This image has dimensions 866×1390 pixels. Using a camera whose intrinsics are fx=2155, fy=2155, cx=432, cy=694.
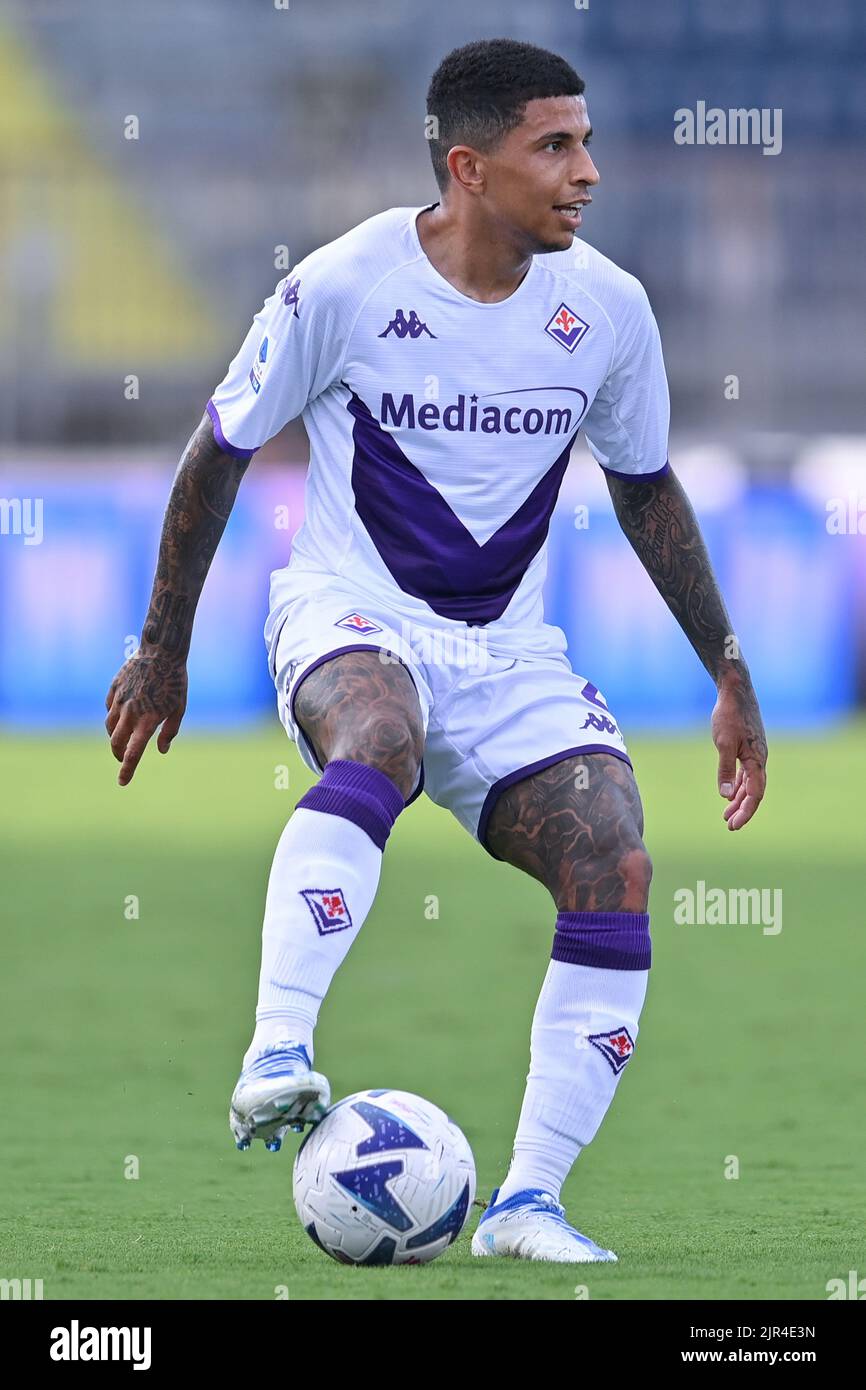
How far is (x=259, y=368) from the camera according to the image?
3.89 m

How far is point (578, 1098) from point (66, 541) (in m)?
11.3

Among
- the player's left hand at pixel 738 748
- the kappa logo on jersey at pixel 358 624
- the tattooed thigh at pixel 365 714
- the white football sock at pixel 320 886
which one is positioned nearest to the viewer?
the white football sock at pixel 320 886

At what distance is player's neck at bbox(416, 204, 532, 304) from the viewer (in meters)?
3.96

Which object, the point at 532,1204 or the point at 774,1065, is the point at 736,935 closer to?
the point at 774,1065

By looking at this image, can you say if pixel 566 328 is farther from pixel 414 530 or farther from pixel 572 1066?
pixel 572 1066

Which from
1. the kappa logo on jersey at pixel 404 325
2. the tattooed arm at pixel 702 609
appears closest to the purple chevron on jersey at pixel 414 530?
the kappa logo on jersey at pixel 404 325

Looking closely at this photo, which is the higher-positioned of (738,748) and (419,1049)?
(738,748)

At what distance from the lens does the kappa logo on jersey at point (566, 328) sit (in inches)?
159

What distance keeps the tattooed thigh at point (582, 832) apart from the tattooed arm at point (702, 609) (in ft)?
1.32

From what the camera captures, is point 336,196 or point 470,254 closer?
point 470,254

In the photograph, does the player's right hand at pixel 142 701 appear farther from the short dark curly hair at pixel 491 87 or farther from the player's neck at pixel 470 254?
the short dark curly hair at pixel 491 87

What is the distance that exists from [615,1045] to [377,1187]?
620 millimetres

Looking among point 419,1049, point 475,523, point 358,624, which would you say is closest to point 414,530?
point 475,523

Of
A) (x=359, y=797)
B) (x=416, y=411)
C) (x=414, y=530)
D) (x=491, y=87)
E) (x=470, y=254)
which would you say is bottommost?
(x=359, y=797)
